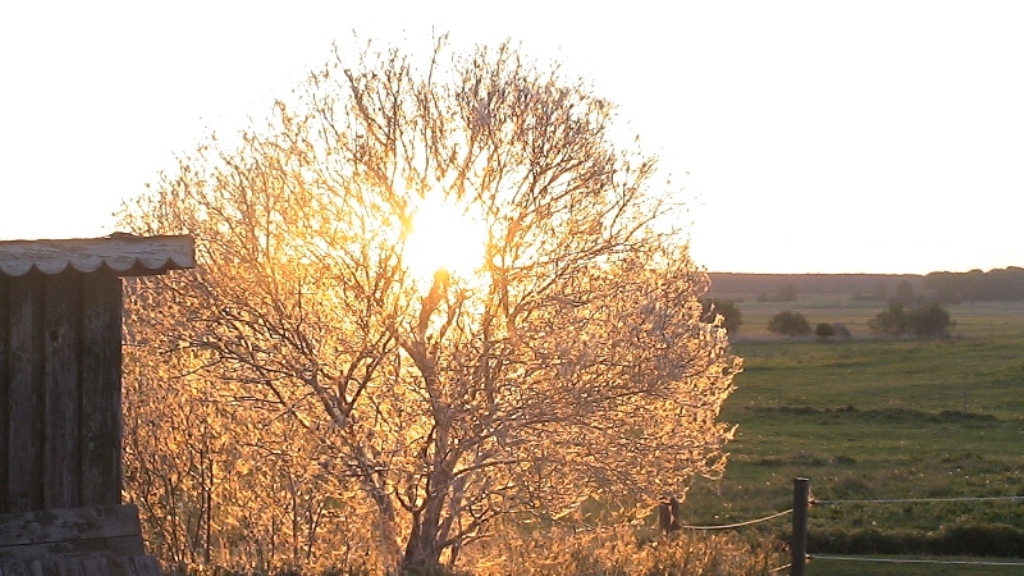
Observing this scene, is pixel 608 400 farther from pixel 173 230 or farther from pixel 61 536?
pixel 61 536

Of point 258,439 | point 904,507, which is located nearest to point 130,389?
point 258,439

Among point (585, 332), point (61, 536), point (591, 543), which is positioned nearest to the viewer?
point (61, 536)

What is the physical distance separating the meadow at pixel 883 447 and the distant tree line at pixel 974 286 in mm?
55722

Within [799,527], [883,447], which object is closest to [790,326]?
[883,447]

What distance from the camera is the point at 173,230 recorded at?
42.6 ft

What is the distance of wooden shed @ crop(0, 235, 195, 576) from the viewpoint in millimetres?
5508

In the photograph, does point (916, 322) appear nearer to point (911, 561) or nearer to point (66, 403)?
point (911, 561)

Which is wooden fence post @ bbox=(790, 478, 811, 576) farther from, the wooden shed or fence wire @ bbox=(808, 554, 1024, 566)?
the wooden shed

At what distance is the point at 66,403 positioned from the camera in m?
5.62

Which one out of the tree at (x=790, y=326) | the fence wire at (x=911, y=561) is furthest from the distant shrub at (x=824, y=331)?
the fence wire at (x=911, y=561)

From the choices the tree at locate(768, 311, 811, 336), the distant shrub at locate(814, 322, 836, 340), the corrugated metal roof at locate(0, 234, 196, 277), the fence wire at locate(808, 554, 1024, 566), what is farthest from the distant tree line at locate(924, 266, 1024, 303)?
the corrugated metal roof at locate(0, 234, 196, 277)

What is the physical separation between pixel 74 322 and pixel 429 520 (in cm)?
745

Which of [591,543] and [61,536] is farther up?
[61,536]

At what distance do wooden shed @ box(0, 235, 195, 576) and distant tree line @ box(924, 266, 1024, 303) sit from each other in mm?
103934
